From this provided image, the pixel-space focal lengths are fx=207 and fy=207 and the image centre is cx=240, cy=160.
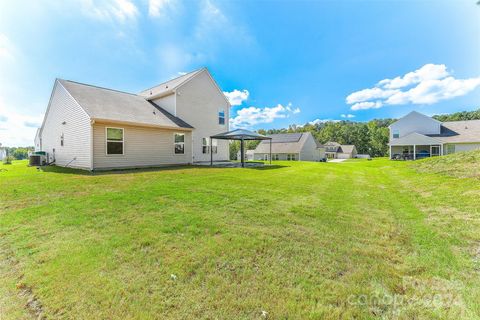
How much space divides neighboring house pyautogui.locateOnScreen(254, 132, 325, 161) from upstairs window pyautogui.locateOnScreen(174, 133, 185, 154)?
91.7ft

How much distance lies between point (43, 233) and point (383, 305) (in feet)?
17.0

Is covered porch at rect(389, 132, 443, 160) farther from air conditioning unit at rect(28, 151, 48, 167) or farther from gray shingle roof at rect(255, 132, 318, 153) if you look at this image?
air conditioning unit at rect(28, 151, 48, 167)

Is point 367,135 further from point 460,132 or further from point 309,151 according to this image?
point 460,132

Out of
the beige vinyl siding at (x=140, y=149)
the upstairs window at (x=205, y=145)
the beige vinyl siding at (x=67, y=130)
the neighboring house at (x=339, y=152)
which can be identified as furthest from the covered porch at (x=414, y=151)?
the beige vinyl siding at (x=67, y=130)

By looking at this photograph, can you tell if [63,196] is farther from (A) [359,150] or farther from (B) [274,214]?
(A) [359,150]

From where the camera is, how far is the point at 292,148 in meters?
40.1

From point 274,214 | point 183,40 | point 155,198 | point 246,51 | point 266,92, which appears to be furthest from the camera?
point 266,92

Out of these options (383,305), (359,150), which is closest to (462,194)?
(383,305)

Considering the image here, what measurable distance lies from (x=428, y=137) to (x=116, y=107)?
3721 cm

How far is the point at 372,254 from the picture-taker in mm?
3117

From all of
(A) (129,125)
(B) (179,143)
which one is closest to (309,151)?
(B) (179,143)

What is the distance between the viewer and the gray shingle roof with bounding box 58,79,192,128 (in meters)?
11.6

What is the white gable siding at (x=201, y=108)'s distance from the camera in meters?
16.8

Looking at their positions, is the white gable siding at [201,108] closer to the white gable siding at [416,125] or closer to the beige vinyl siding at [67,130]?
the beige vinyl siding at [67,130]
